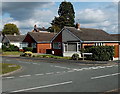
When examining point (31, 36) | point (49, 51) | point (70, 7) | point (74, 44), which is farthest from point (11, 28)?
→ point (74, 44)

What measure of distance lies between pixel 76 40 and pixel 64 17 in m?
52.1

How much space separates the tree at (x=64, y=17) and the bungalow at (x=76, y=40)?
43.3m

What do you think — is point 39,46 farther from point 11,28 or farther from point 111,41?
point 11,28

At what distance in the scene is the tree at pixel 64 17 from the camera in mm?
82125

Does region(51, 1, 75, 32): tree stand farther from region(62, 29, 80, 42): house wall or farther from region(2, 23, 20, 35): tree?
region(62, 29, 80, 42): house wall

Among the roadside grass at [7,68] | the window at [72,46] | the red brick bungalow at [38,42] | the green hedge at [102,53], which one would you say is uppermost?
the red brick bungalow at [38,42]

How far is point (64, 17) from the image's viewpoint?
83.7m

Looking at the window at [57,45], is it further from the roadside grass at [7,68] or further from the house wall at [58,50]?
the roadside grass at [7,68]

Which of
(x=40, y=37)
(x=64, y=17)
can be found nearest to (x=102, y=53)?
(x=40, y=37)

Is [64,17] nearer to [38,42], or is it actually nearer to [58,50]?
[38,42]

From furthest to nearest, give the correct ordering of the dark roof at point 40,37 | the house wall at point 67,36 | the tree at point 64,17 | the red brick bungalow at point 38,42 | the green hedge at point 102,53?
the tree at point 64,17
the dark roof at point 40,37
the red brick bungalow at point 38,42
the house wall at point 67,36
the green hedge at point 102,53

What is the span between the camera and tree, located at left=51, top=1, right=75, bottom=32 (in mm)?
82125

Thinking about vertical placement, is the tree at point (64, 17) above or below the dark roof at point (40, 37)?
above

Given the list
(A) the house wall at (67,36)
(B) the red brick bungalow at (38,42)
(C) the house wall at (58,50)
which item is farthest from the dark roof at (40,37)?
(A) the house wall at (67,36)
